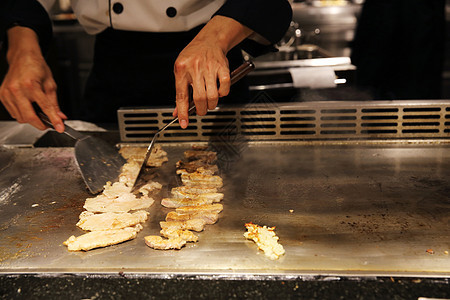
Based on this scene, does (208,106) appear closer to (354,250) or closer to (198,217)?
(198,217)

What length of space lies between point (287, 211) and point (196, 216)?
29cm

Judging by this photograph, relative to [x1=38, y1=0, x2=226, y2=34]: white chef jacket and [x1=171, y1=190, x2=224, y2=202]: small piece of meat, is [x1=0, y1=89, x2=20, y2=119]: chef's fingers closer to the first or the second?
[x1=38, y1=0, x2=226, y2=34]: white chef jacket

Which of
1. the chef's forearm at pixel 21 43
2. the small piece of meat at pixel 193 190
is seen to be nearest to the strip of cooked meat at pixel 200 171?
the small piece of meat at pixel 193 190

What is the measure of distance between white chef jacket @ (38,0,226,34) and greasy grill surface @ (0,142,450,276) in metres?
0.60

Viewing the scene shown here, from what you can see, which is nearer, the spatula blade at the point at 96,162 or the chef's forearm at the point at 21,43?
the spatula blade at the point at 96,162

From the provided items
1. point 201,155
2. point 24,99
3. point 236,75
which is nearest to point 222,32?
point 236,75

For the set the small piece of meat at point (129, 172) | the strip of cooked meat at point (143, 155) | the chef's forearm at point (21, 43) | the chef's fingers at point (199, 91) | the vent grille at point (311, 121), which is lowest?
the small piece of meat at point (129, 172)

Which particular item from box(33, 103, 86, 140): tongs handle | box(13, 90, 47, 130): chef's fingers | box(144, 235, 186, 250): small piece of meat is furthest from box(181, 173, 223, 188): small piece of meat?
box(13, 90, 47, 130): chef's fingers

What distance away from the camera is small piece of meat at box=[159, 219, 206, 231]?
1.28m

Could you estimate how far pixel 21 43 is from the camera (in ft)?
6.33

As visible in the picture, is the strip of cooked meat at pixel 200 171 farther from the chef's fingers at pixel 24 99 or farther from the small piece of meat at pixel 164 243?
the chef's fingers at pixel 24 99

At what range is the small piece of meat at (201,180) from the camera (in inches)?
62.4

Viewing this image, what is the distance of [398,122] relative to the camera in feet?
6.19

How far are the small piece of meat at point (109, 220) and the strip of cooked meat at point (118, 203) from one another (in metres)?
0.03
